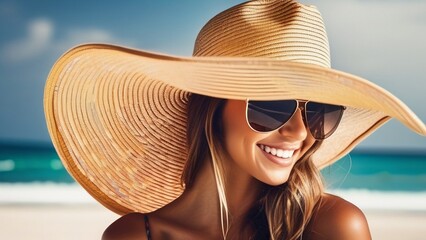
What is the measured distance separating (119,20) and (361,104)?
1137 cm

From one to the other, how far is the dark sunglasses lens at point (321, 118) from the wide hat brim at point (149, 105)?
6 centimetres

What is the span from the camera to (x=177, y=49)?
41.1ft

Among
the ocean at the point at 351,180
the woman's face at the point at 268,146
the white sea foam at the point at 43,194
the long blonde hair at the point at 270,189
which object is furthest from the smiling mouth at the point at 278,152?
the ocean at the point at 351,180

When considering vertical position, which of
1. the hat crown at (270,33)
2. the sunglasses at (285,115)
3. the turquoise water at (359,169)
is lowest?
the turquoise water at (359,169)

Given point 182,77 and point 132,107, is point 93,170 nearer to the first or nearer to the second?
point 132,107

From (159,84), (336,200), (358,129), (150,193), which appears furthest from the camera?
(150,193)

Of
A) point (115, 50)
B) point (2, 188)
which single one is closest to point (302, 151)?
point (115, 50)

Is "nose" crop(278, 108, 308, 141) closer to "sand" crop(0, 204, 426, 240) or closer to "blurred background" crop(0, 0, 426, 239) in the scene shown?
"sand" crop(0, 204, 426, 240)

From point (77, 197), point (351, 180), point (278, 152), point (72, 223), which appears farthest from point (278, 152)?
point (351, 180)

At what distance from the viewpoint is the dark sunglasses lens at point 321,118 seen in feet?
5.14

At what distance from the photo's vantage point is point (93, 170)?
6.22 feet

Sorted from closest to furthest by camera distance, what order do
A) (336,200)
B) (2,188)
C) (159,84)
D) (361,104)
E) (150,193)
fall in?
(361,104) < (336,200) < (159,84) < (150,193) < (2,188)

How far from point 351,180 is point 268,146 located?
35.8 feet

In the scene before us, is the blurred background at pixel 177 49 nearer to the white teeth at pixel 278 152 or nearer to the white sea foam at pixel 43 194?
the white sea foam at pixel 43 194
